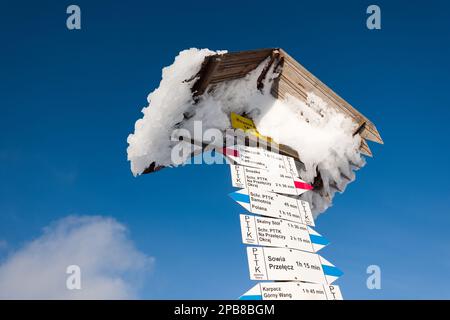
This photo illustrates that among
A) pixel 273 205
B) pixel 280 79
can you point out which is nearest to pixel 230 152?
pixel 273 205

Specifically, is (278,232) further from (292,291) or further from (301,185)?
(301,185)

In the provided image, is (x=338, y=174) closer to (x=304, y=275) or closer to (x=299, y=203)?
(x=299, y=203)

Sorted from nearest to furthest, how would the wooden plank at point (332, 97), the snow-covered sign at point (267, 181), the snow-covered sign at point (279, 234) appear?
the snow-covered sign at point (279, 234) → the snow-covered sign at point (267, 181) → the wooden plank at point (332, 97)

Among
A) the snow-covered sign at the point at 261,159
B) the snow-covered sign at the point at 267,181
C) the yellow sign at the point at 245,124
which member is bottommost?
the snow-covered sign at the point at 267,181

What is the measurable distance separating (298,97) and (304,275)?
5.75 ft

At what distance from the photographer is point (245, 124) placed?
145 inches

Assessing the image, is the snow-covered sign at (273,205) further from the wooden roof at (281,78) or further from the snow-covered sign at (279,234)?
the wooden roof at (281,78)

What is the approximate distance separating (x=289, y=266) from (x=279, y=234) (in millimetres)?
260

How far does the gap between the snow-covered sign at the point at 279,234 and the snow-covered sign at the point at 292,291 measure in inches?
11.8

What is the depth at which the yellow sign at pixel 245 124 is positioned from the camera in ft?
11.7

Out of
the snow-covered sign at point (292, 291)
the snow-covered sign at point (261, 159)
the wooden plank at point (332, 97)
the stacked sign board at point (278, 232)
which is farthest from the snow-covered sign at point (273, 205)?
the wooden plank at point (332, 97)
